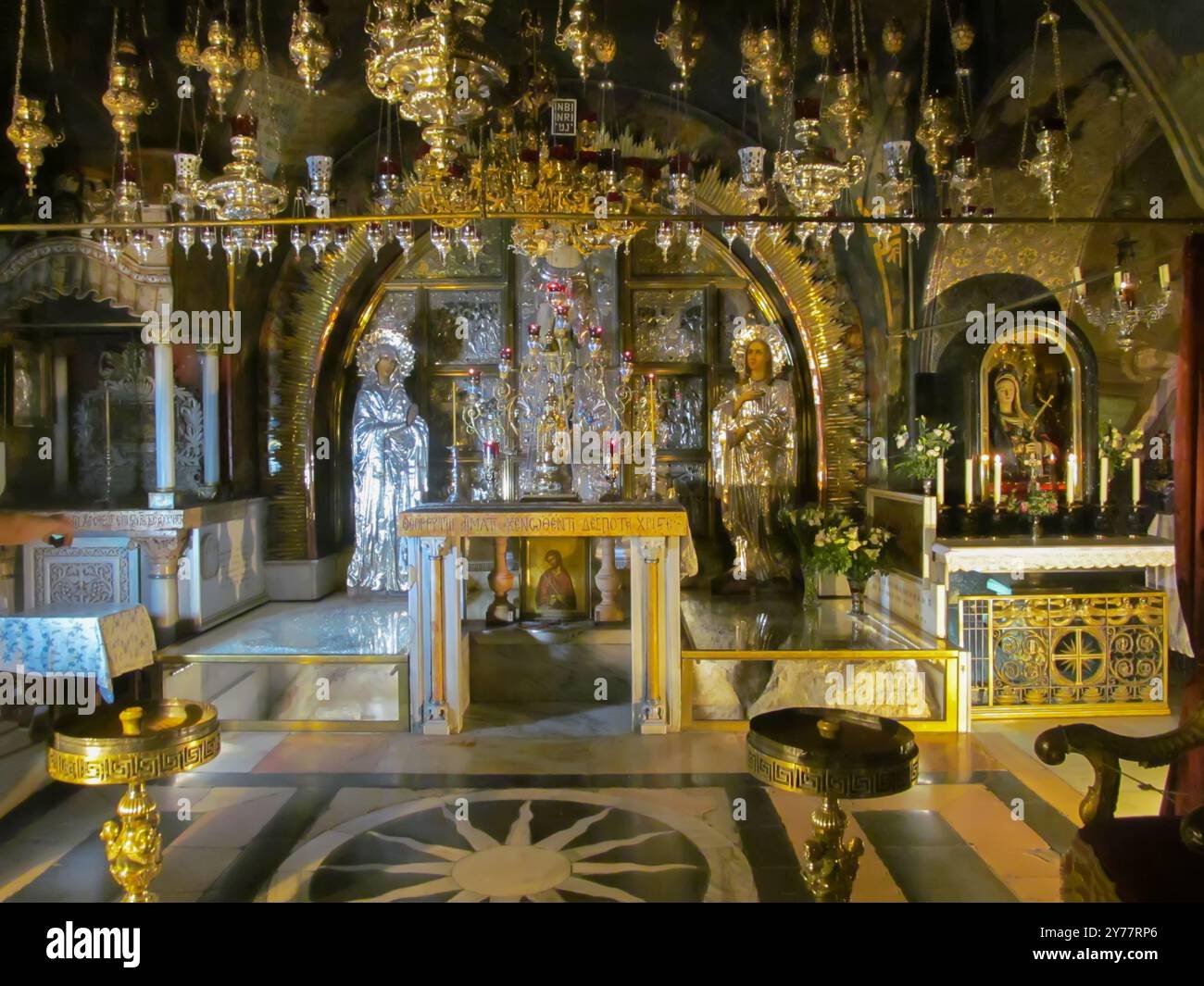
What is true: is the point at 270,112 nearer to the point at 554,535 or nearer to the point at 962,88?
the point at 554,535

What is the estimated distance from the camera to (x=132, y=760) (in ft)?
13.2

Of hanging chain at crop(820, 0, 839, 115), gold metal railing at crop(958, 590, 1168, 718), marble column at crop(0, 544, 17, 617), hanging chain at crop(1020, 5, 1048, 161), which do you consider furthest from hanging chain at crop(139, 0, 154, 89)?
gold metal railing at crop(958, 590, 1168, 718)

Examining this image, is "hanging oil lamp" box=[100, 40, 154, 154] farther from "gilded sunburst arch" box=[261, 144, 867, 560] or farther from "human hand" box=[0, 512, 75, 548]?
"gilded sunburst arch" box=[261, 144, 867, 560]

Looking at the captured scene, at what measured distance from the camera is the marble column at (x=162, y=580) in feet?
26.2

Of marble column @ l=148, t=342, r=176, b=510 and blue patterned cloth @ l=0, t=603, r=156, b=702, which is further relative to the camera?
marble column @ l=148, t=342, r=176, b=510

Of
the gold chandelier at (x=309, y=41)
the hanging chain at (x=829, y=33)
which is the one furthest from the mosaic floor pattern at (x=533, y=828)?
the hanging chain at (x=829, y=33)

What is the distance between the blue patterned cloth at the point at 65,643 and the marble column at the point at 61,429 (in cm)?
308

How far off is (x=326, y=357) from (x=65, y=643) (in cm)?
468

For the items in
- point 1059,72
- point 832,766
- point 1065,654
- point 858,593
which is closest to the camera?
point 832,766

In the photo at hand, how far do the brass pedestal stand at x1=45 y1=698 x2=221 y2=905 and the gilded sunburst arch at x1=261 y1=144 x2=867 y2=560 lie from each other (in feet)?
20.1

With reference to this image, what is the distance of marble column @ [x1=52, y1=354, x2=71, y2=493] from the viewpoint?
30.7 ft

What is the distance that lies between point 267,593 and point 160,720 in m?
5.99

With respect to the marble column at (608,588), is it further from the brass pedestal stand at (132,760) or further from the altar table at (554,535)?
the brass pedestal stand at (132,760)

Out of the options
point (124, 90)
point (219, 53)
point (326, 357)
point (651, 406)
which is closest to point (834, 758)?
point (219, 53)
